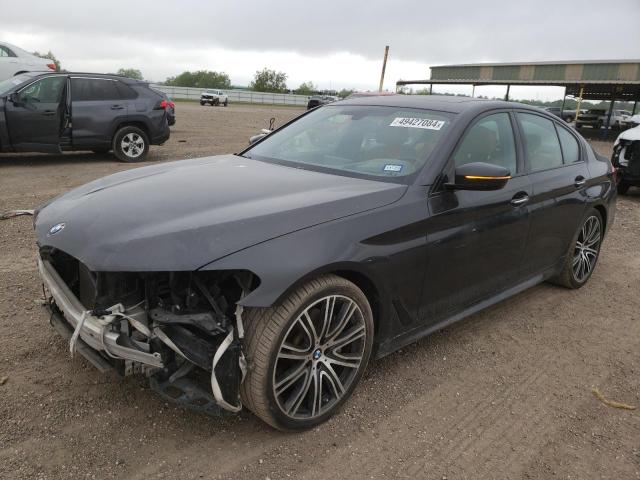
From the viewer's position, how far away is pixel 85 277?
259cm

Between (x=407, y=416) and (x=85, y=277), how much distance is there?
180cm

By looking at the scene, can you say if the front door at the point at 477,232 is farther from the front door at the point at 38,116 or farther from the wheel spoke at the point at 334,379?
the front door at the point at 38,116

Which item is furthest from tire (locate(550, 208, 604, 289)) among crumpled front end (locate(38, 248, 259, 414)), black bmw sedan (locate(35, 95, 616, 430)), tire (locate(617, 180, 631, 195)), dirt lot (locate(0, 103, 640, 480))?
tire (locate(617, 180, 631, 195))

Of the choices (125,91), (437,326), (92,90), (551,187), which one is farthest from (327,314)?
(125,91)

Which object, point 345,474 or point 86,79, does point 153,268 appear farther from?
point 86,79

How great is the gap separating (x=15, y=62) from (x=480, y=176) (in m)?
13.8

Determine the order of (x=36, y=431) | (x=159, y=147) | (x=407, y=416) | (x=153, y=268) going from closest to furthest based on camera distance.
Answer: (x=153, y=268) → (x=36, y=431) → (x=407, y=416) → (x=159, y=147)

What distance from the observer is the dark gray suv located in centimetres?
898

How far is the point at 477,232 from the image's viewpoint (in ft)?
10.8

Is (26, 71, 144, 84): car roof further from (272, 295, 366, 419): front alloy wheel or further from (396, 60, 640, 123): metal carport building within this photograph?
(396, 60, 640, 123): metal carport building

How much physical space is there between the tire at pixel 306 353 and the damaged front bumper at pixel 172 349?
0.10m

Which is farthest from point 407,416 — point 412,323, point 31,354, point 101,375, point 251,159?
point 31,354

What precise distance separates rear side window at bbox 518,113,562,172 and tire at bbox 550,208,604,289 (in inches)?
29.5

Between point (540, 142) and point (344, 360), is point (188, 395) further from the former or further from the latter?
point (540, 142)
